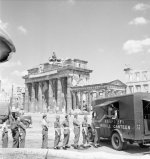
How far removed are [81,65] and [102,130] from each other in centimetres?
4997

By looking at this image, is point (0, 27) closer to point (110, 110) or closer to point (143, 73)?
point (110, 110)

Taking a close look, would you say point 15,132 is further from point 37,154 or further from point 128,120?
point 128,120

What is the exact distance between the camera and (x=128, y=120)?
10727 millimetres

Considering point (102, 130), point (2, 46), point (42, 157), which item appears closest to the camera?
point (2, 46)

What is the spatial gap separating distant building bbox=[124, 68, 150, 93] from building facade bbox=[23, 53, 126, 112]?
8.78 meters

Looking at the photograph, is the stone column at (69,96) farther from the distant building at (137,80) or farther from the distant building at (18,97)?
the distant building at (18,97)

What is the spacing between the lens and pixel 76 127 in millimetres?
12242

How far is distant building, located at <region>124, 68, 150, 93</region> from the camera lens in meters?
56.1

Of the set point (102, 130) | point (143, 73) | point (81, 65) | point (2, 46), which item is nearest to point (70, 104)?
point (81, 65)

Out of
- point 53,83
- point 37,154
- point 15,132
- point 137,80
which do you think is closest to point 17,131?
point 15,132

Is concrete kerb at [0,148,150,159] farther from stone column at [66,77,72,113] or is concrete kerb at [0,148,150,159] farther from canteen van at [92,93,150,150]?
stone column at [66,77,72,113]

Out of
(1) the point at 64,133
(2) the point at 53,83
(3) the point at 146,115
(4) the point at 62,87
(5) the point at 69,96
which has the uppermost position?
(2) the point at 53,83

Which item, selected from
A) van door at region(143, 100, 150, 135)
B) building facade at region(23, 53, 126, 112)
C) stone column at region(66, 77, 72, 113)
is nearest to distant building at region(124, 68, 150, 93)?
building facade at region(23, 53, 126, 112)

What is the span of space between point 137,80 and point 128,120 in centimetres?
4895
